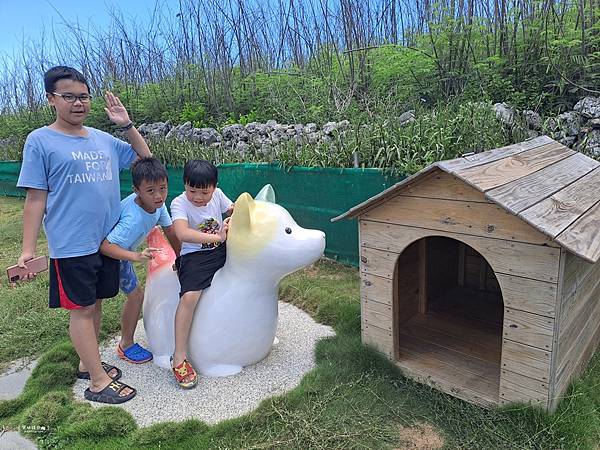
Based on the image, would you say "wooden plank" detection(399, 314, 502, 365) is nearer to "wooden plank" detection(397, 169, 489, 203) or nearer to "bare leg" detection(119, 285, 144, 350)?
"wooden plank" detection(397, 169, 489, 203)

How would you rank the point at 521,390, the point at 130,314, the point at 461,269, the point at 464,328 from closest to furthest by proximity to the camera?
the point at 521,390, the point at 130,314, the point at 464,328, the point at 461,269

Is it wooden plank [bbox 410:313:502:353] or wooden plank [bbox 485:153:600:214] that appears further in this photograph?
wooden plank [bbox 410:313:502:353]

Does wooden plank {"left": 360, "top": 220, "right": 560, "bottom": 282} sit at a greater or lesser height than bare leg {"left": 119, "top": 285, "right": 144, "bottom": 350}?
greater

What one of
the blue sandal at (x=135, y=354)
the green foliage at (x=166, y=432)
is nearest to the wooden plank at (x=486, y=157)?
Answer: the green foliage at (x=166, y=432)

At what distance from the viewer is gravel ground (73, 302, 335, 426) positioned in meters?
2.46

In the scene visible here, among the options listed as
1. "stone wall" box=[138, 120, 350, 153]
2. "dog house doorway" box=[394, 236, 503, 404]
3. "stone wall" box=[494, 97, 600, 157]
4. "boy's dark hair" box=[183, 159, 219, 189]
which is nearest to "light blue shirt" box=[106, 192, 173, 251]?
"boy's dark hair" box=[183, 159, 219, 189]

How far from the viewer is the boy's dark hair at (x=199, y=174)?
2.66 metres

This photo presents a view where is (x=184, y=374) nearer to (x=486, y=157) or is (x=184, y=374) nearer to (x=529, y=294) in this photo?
(x=529, y=294)

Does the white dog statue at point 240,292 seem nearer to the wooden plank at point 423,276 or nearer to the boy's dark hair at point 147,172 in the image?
the boy's dark hair at point 147,172

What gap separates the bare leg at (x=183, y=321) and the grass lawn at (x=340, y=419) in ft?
1.42

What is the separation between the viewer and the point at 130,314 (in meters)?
3.02

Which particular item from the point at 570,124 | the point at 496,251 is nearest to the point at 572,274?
the point at 496,251

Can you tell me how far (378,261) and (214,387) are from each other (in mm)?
1264

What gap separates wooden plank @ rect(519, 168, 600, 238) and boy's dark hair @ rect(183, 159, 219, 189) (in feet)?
5.61
